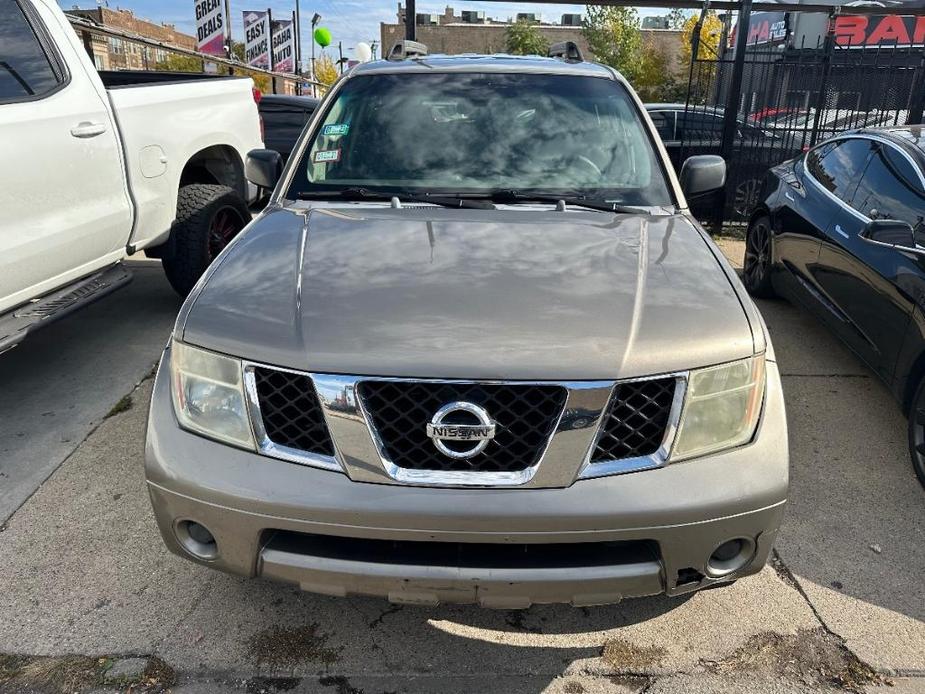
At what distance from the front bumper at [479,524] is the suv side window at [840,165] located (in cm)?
321

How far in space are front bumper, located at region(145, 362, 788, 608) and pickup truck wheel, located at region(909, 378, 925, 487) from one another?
5.51 feet

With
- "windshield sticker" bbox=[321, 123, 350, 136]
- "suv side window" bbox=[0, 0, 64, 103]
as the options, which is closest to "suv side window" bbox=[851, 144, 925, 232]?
"windshield sticker" bbox=[321, 123, 350, 136]

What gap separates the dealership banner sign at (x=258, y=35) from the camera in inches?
861

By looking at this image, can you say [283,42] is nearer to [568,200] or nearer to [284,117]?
[284,117]

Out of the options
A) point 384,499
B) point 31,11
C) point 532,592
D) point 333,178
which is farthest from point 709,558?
point 31,11

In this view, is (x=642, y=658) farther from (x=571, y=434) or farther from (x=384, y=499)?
(x=384, y=499)

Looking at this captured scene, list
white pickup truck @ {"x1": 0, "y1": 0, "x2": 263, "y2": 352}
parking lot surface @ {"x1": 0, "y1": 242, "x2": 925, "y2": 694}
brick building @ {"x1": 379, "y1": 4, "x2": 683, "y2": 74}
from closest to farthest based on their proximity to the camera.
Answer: parking lot surface @ {"x1": 0, "y1": 242, "x2": 925, "y2": 694} → white pickup truck @ {"x1": 0, "y1": 0, "x2": 263, "y2": 352} → brick building @ {"x1": 379, "y1": 4, "x2": 683, "y2": 74}

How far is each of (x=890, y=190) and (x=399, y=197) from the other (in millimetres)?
2845

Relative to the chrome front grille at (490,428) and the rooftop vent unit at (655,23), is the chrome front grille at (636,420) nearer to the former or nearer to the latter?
the chrome front grille at (490,428)

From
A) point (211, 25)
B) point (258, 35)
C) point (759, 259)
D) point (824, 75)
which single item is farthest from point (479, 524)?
point (258, 35)

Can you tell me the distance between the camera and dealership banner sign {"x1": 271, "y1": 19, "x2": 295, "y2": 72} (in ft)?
81.3

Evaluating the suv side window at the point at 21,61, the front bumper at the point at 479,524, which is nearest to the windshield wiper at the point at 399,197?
the front bumper at the point at 479,524

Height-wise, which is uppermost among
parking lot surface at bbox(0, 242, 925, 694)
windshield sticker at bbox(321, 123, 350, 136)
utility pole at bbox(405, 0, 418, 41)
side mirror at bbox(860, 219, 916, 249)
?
utility pole at bbox(405, 0, 418, 41)

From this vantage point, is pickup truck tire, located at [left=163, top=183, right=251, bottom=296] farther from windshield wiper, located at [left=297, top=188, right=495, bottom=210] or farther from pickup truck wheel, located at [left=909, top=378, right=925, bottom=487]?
pickup truck wheel, located at [left=909, top=378, right=925, bottom=487]
